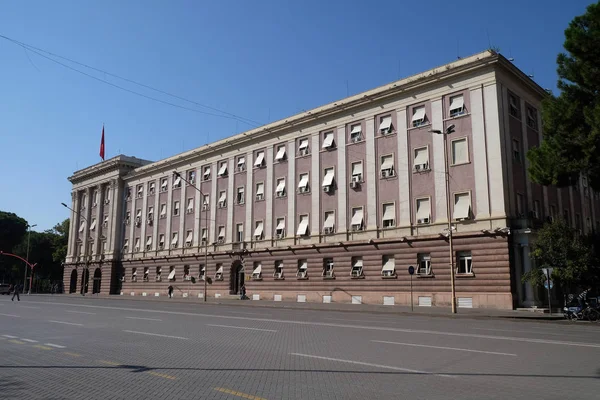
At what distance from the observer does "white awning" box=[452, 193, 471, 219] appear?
29938 mm

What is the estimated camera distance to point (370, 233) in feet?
113

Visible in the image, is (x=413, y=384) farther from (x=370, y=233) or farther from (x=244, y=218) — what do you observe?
(x=244, y=218)

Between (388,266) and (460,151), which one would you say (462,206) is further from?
(388,266)

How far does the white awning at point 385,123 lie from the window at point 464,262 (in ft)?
34.7

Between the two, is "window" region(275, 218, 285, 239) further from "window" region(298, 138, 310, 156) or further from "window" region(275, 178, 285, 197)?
"window" region(298, 138, 310, 156)

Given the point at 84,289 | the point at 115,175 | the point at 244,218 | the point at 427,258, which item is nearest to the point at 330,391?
the point at 427,258

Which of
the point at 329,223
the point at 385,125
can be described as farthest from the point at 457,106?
the point at 329,223

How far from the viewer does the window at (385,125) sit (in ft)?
115

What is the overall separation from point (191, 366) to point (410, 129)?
28029 mm

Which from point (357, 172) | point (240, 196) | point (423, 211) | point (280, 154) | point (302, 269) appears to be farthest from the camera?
point (240, 196)

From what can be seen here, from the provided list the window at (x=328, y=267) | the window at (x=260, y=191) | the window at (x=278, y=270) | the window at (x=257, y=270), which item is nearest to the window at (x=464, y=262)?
the window at (x=328, y=267)

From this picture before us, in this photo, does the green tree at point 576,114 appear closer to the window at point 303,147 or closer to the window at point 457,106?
the window at point 457,106

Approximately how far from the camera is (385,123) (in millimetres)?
35312

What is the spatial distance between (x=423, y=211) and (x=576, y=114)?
11.6m
